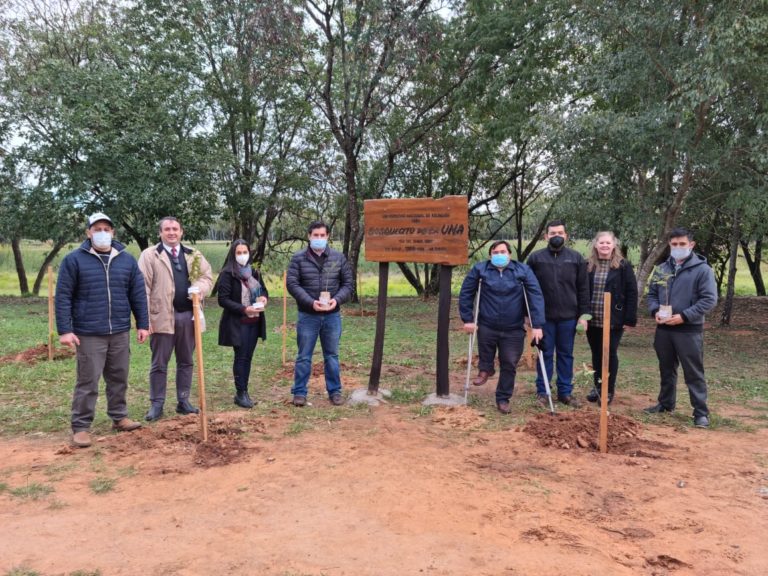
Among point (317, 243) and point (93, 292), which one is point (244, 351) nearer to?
point (317, 243)

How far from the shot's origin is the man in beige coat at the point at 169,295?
5.38m

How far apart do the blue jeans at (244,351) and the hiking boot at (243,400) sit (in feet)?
0.11

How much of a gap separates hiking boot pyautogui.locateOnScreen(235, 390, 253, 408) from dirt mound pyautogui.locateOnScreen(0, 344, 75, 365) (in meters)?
3.87

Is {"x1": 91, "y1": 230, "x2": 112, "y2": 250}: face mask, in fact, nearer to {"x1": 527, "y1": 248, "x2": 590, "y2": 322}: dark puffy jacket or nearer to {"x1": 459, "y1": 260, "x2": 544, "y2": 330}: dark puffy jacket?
{"x1": 459, "y1": 260, "x2": 544, "y2": 330}: dark puffy jacket

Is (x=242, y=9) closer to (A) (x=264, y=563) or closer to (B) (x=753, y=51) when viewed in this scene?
(B) (x=753, y=51)

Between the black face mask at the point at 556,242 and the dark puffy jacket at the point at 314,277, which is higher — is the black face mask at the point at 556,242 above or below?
above

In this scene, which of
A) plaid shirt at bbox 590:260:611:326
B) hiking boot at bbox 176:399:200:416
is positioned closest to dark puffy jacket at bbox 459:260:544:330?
plaid shirt at bbox 590:260:611:326

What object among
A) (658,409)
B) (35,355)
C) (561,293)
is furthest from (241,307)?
(35,355)

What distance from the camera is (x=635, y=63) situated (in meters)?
9.55

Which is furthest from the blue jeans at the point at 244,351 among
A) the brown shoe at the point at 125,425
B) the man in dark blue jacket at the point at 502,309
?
the man in dark blue jacket at the point at 502,309

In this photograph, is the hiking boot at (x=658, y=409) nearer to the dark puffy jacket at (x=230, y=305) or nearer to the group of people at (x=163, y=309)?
the group of people at (x=163, y=309)

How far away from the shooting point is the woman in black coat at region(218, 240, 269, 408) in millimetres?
5766

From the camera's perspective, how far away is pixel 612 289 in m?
6.02

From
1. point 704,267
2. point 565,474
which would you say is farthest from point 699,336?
point 565,474
